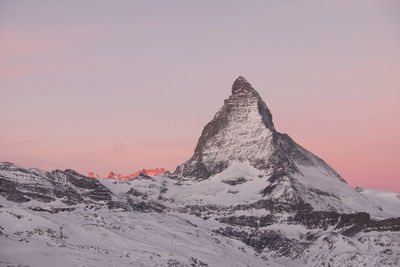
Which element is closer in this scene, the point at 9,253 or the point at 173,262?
the point at 9,253

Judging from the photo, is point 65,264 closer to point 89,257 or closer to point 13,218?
point 89,257

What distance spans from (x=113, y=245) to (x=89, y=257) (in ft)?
80.5

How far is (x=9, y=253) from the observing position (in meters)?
160

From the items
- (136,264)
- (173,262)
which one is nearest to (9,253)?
(136,264)

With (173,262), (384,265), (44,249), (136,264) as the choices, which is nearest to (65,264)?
(44,249)

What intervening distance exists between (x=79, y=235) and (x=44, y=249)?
30035 mm

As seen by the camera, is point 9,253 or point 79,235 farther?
point 79,235

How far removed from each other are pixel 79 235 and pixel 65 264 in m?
37.6

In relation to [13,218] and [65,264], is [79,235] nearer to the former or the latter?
[13,218]

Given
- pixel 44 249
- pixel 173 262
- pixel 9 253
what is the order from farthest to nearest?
pixel 173 262, pixel 44 249, pixel 9 253

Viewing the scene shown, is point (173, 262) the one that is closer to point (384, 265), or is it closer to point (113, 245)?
point (113, 245)

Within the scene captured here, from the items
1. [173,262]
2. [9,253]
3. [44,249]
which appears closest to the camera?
[9,253]

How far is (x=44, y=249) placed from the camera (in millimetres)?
170000

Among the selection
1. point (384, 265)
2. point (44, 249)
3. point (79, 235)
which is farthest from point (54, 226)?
point (384, 265)
